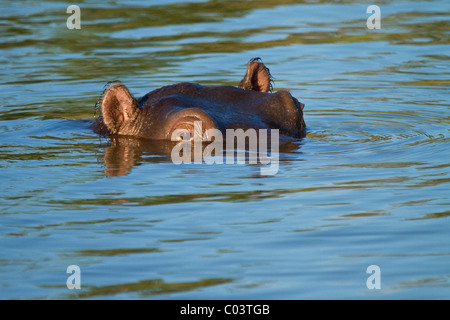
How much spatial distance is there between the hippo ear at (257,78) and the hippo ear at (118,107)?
1311mm

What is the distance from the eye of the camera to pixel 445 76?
13.0 m

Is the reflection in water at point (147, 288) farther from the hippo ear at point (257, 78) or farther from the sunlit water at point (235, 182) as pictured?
the hippo ear at point (257, 78)

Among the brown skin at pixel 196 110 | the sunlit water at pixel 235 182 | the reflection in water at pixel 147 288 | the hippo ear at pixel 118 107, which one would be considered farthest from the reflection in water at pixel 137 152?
the reflection in water at pixel 147 288

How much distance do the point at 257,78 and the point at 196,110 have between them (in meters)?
1.62

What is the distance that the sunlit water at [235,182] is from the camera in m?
5.77

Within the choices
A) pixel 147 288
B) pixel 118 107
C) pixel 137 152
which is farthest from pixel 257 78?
pixel 147 288

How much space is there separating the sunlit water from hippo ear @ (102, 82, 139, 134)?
0.38m

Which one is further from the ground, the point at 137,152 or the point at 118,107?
the point at 118,107

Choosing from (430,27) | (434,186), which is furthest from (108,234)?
(430,27)

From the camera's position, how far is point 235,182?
25.7ft

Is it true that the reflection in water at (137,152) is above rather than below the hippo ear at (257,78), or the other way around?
below

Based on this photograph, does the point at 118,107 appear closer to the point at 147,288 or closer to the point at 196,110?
the point at 196,110

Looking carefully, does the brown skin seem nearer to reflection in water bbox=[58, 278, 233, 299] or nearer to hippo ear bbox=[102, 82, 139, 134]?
hippo ear bbox=[102, 82, 139, 134]

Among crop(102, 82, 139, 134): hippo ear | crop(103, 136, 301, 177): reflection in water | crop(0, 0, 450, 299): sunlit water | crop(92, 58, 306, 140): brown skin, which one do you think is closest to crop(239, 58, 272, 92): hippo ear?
crop(92, 58, 306, 140): brown skin
